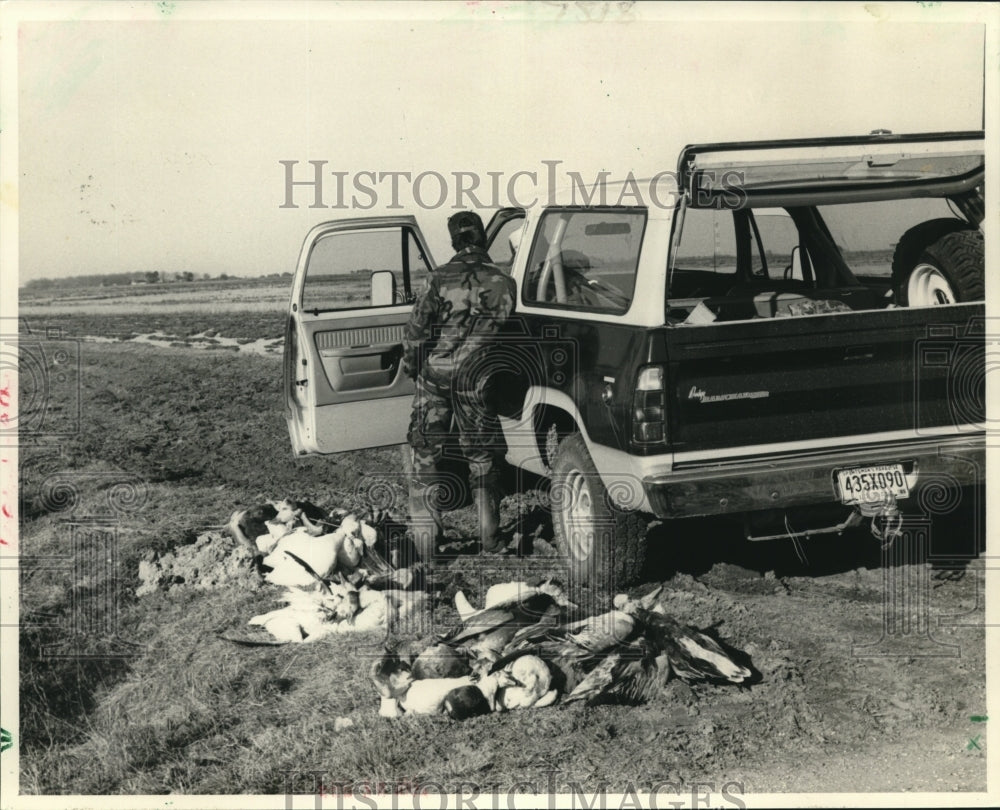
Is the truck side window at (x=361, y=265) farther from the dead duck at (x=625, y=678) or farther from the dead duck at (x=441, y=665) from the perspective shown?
the dead duck at (x=625, y=678)

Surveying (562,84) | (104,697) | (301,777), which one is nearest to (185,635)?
(104,697)

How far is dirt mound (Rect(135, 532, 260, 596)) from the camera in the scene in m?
6.50

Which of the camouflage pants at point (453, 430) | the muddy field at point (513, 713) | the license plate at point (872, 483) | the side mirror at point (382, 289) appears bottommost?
the muddy field at point (513, 713)

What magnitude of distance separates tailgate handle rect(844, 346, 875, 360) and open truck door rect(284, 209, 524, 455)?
2481mm

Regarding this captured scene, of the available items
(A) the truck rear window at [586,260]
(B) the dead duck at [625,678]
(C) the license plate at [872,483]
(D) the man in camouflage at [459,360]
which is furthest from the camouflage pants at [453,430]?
(C) the license plate at [872,483]

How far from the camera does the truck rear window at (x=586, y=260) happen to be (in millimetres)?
5996

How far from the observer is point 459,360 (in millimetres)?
6453

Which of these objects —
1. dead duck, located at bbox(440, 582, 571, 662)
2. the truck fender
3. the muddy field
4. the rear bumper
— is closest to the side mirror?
the truck fender

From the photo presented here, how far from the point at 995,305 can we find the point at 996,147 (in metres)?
0.93

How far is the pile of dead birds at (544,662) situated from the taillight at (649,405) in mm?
892

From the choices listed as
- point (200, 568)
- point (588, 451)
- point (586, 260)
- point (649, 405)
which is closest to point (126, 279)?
point (200, 568)

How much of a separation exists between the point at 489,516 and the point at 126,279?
5.32m

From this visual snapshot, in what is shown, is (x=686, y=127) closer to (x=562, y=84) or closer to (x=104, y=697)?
(x=562, y=84)

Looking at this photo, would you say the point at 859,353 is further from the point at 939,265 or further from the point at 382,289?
the point at 382,289
